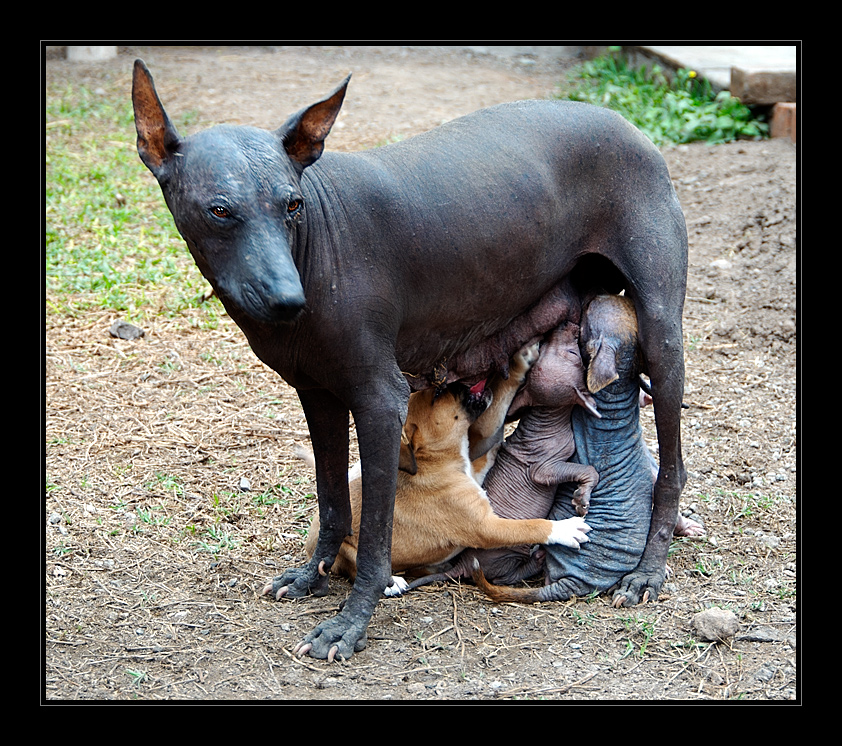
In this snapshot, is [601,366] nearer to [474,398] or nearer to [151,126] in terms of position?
[474,398]

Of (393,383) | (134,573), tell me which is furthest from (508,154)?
(134,573)

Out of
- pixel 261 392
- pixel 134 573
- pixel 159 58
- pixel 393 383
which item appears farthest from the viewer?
pixel 159 58

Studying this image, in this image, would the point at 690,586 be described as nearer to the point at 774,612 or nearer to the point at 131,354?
the point at 774,612

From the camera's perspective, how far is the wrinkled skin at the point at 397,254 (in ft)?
9.96

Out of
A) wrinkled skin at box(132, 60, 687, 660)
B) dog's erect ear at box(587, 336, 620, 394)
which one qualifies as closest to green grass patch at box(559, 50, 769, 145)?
wrinkled skin at box(132, 60, 687, 660)

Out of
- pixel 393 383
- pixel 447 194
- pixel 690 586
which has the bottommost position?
pixel 690 586

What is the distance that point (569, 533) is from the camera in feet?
13.1

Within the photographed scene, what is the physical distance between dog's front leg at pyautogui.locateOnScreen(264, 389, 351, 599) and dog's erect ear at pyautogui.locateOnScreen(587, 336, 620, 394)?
1.06 meters

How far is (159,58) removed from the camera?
13.9m

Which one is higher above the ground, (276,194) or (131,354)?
(276,194)

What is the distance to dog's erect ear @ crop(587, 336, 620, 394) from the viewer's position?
13.3ft

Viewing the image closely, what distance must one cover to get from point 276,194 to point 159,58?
39.5 ft

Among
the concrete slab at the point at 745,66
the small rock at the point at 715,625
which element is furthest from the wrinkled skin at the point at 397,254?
the concrete slab at the point at 745,66

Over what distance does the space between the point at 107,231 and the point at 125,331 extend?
1.77m
